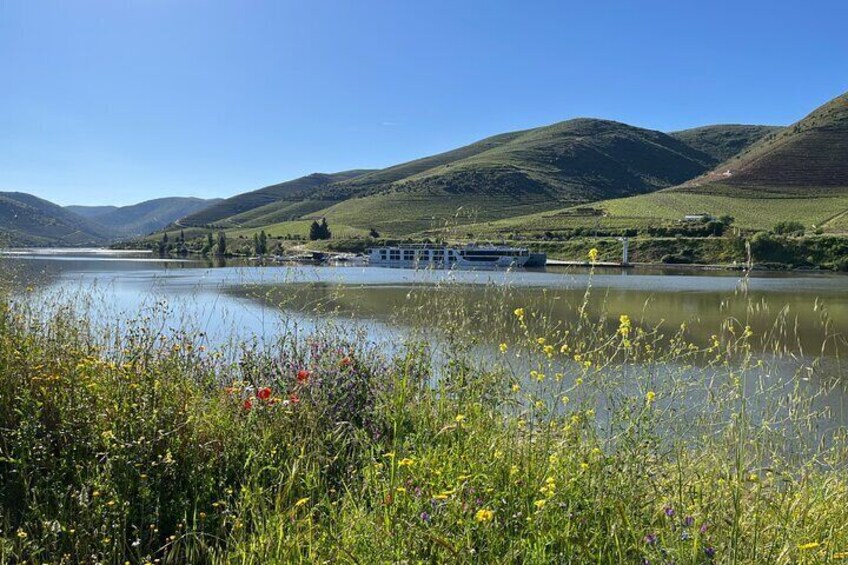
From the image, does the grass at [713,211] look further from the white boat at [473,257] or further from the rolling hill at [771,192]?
the white boat at [473,257]

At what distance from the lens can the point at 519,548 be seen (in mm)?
2959

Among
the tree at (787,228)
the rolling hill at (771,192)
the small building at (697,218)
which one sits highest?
the rolling hill at (771,192)

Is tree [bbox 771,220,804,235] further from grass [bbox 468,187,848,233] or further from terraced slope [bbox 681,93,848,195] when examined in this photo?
terraced slope [bbox 681,93,848,195]

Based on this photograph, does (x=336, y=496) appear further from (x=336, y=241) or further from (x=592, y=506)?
(x=336, y=241)

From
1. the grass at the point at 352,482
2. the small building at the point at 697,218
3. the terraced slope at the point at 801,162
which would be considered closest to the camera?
the grass at the point at 352,482

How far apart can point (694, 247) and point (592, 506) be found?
314ft

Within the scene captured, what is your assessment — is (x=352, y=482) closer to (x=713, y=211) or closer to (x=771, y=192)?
(x=713, y=211)

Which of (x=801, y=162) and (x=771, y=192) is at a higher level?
(x=801, y=162)

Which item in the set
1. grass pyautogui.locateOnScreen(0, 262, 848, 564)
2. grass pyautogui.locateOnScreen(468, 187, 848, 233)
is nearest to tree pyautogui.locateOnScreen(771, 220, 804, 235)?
grass pyautogui.locateOnScreen(468, 187, 848, 233)

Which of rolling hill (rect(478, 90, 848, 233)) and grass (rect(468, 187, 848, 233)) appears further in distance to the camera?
rolling hill (rect(478, 90, 848, 233))

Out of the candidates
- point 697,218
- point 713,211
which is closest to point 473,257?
point 697,218

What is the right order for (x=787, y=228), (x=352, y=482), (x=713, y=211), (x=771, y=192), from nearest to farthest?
(x=352, y=482) < (x=787, y=228) < (x=713, y=211) < (x=771, y=192)

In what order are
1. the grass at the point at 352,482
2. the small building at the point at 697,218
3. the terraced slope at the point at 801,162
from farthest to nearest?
the terraced slope at the point at 801,162 → the small building at the point at 697,218 → the grass at the point at 352,482

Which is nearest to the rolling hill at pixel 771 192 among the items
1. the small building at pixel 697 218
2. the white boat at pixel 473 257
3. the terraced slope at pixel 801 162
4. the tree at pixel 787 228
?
the terraced slope at pixel 801 162
